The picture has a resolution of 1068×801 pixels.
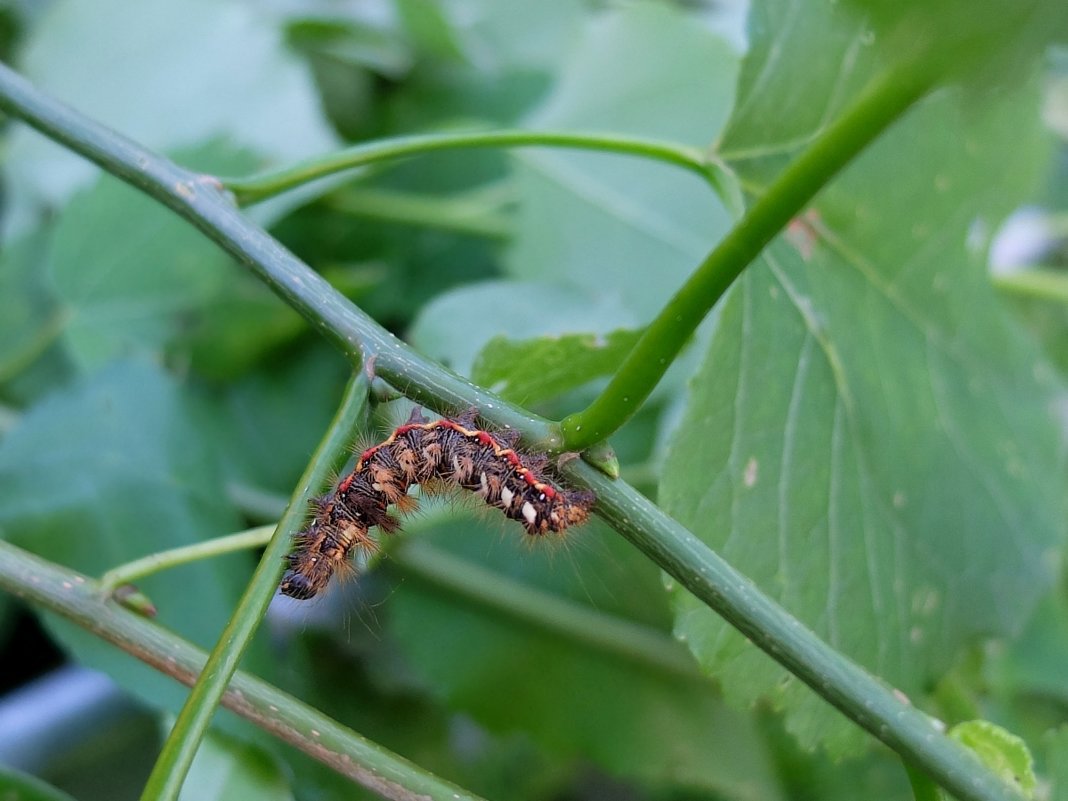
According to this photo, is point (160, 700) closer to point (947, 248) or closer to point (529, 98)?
point (947, 248)

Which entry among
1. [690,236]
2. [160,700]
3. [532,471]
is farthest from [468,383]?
[690,236]

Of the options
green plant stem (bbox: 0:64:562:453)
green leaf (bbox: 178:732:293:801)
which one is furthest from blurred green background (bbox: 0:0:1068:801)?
green plant stem (bbox: 0:64:562:453)

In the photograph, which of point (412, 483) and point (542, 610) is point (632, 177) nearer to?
point (542, 610)

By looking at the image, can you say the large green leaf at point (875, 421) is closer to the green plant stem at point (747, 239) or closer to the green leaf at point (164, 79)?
the green plant stem at point (747, 239)

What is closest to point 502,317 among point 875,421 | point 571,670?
point 875,421

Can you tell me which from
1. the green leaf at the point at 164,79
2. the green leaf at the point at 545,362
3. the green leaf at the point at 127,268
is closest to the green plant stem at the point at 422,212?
the green leaf at the point at 164,79

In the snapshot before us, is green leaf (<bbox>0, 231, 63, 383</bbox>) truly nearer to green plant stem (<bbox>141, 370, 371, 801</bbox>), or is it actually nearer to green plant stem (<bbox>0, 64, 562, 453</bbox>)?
green plant stem (<bbox>0, 64, 562, 453</bbox>)

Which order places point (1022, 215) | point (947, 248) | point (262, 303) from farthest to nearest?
point (1022, 215) → point (262, 303) → point (947, 248)
